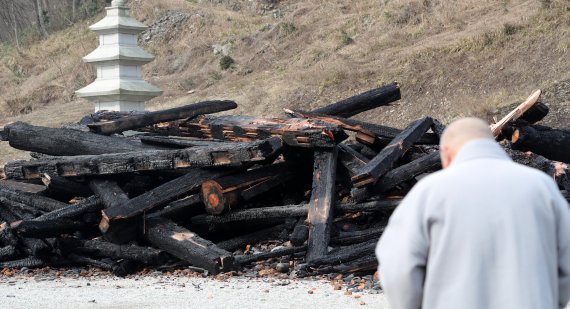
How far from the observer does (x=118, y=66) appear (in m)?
22.1

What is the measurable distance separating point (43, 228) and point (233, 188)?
2.19 meters

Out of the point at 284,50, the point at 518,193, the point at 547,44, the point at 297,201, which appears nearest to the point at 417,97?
the point at 547,44

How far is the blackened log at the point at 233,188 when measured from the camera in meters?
10.8

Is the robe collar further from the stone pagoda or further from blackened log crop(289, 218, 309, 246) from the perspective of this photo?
the stone pagoda

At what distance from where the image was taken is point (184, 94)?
32.8 m

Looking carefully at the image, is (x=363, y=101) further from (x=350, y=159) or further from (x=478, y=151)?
(x=478, y=151)

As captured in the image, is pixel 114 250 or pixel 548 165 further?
pixel 548 165

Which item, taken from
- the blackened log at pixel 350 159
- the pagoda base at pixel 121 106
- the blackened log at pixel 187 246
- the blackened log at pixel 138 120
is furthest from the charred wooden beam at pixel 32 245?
the pagoda base at pixel 121 106

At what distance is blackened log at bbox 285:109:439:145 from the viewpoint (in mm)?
11938

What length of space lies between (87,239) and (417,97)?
533 inches

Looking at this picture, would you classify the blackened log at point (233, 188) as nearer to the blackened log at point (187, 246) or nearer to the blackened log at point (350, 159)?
the blackened log at point (187, 246)

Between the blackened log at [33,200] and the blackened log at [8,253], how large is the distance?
2.51ft

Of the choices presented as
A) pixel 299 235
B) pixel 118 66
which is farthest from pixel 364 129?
pixel 118 66

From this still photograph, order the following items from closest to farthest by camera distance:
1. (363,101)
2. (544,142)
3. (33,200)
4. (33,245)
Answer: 1. (33,245)
2. (544,142)
3. (33,200)
4. (363,101)
